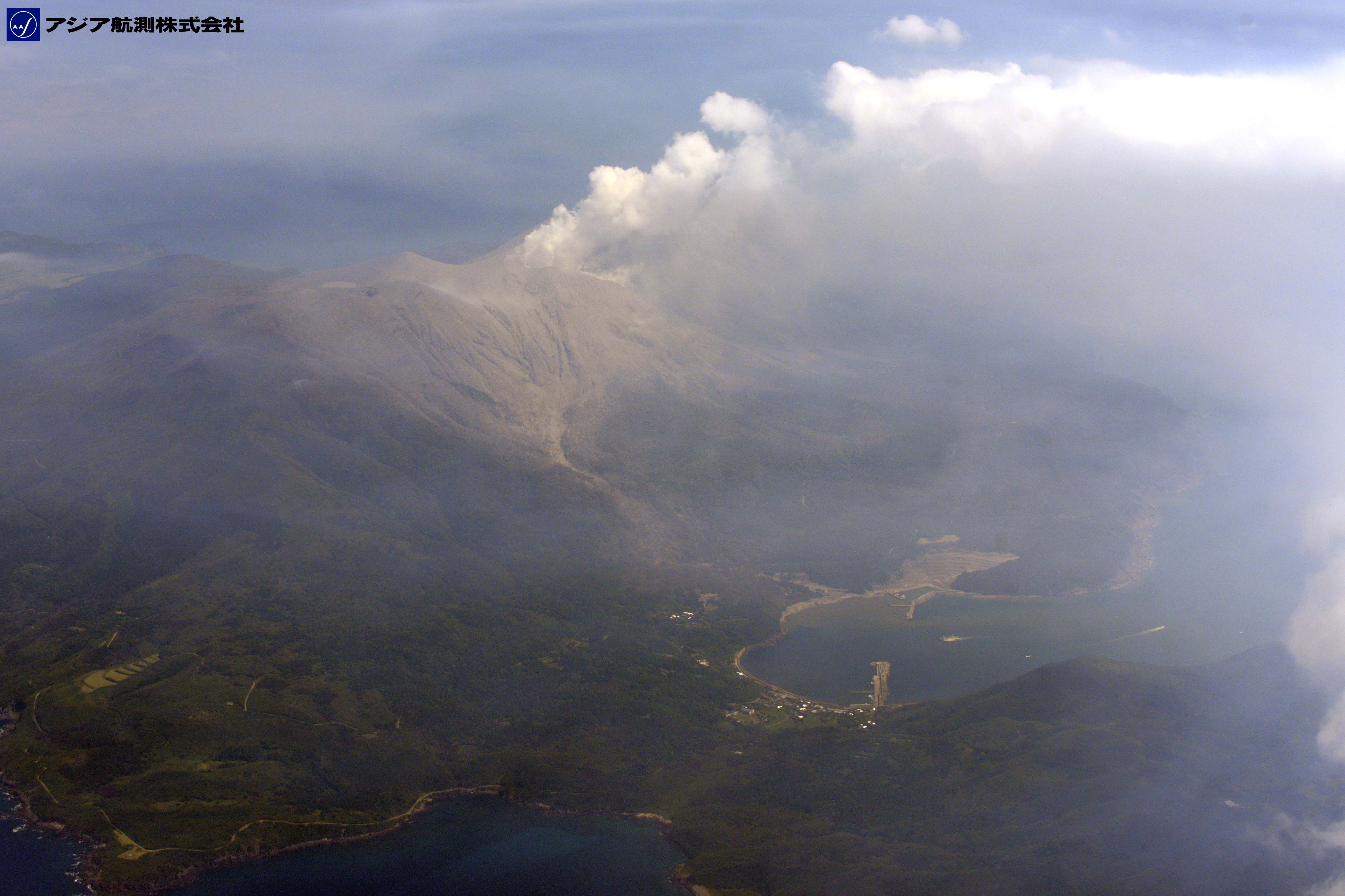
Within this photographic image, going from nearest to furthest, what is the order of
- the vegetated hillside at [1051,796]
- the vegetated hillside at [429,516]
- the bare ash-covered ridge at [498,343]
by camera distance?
the vegetated hillside at [1051,796] → the vegetated hillside at [429,516] → the bare ash-covered ridge at [498,343]

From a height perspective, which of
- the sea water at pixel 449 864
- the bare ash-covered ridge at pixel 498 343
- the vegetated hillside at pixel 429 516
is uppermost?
the bare ash-covered ridge at pixel 498 343

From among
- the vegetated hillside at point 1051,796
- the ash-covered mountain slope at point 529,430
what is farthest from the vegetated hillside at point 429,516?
the vegetated hillside at point 1051,796

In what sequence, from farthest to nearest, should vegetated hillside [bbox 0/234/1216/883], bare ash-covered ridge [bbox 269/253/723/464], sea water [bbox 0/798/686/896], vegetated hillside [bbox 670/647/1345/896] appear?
bare ash-covered ridge [bbox 269/253/723/464] → vegetated hillside [bbox 0/234/1216/883] → sea water [bbox 0/798/686/896] → vegetated hillside [bbox 670/647/1345/896]

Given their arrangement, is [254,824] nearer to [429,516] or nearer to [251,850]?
[251,850]

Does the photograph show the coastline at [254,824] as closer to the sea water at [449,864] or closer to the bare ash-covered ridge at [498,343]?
the sea water at [449,864]

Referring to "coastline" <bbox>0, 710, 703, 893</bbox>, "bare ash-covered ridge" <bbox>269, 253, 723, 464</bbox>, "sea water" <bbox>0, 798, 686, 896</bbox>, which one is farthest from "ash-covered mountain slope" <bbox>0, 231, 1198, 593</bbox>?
"sea water" <bbox>0, 798, 686, 896</bbox>

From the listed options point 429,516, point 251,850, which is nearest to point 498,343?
point 429,516

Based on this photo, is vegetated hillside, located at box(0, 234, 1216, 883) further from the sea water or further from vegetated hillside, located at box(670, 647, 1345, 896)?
vegetated hillside, located at box(670, 647, 1345, 896)
